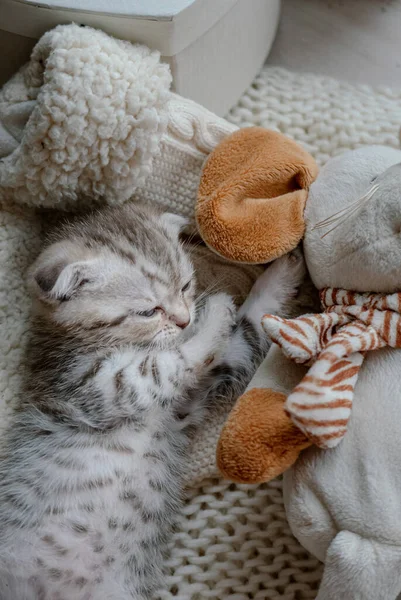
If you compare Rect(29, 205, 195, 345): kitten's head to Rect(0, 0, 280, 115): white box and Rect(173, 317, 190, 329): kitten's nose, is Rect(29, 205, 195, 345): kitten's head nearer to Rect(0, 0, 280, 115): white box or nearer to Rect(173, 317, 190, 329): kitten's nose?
Rect(173, 317, 190, 329): kitten's nose

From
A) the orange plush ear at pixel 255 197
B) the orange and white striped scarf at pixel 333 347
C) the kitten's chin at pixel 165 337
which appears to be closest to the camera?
the orange and white striped scarf at pixel 333 347

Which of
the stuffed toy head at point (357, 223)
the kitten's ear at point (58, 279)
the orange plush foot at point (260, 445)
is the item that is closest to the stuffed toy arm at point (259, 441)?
the orange plush foot at point (260, 445)

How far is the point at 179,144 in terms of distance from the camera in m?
1.23

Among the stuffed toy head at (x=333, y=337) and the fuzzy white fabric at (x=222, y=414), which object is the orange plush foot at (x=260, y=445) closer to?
the stuffed toy head at (x=333, y=337)

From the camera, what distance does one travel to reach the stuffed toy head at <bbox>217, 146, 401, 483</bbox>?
89 centimetres

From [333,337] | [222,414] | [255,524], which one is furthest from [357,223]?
[255,524]

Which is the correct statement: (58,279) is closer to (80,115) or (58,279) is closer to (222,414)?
(80,115)

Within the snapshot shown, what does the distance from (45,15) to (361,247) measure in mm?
672

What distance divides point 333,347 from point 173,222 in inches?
18.5

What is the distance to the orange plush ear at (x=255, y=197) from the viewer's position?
1.06m

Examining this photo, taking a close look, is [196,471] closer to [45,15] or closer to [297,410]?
[297,410]

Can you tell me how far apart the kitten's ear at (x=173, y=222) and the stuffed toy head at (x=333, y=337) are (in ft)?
1.00

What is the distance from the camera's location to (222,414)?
1.26 meters

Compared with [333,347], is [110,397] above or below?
below
